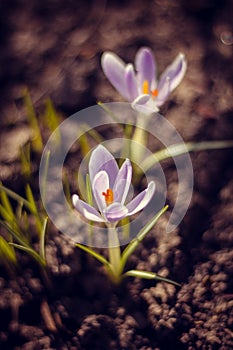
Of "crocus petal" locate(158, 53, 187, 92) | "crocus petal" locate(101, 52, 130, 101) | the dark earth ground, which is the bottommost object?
the dark earth ground

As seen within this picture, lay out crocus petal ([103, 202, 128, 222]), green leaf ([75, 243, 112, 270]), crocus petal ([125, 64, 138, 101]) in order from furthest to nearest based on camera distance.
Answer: crocus petal ([125, 64, 138, 101]), green leaf ([75, 243, 112, 270]), crocus petal ([103, 202, 128, 222])

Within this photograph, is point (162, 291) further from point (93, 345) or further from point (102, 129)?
point (102, 129)

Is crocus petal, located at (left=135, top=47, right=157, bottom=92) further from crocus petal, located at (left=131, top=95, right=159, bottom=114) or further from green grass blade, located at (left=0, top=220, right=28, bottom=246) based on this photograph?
green grass blade, located at (left=0, top=220, right=28, bottom=246)

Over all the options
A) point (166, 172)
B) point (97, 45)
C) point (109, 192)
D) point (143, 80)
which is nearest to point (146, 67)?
point (143, 80)

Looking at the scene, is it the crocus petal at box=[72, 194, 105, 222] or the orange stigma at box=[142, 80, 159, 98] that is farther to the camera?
the orange stigma at box=[142, 80, 159, 98]

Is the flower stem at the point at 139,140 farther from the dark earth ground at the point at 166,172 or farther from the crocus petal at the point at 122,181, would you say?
the crocus petal at the point at 122,181

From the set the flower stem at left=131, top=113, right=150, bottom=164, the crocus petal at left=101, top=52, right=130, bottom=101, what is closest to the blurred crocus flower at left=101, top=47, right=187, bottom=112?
the crocus petal at left=101, top=52, right=130, bottom=101

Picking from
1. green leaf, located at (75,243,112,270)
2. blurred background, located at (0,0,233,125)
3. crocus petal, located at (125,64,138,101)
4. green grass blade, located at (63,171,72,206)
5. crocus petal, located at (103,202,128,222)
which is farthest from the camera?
blurred background, located at (0,0,233,125)

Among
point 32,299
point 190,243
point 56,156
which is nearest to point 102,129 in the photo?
point 56,156
